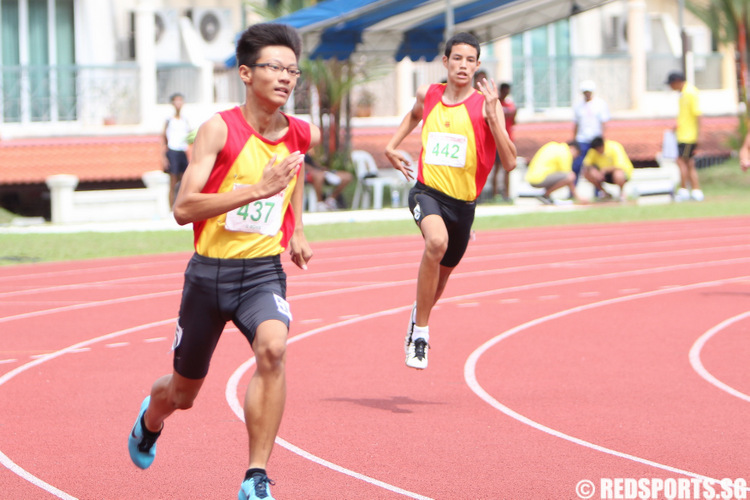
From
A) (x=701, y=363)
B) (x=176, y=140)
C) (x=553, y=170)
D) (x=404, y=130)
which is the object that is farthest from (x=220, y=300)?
(x=553, y=170)

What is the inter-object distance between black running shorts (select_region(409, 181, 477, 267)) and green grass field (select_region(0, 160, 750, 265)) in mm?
7360

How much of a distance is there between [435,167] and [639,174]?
48.3ft

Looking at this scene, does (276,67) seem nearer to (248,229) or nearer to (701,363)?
(248,229)

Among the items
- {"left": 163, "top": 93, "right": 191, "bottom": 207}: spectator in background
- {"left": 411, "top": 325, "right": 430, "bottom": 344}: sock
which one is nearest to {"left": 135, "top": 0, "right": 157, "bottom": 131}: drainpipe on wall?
{"left": 163, "top": 93, "right": 191, "bottom": 207}: spectator in background

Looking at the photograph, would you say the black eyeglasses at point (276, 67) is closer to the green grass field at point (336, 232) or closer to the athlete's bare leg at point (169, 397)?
the athlete's bare leg at point (169, 397)

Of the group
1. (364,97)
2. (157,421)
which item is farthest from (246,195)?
(364,97)

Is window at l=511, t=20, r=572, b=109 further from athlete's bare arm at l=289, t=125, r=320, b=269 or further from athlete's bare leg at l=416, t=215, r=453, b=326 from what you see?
athlete's bare arm at l=289, t=125, r=320, b=269

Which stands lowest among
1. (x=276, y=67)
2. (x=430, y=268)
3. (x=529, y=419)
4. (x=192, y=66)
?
(x=529, y=419)

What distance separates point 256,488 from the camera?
4.25 meters

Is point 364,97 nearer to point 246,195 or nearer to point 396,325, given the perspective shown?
point 396,325

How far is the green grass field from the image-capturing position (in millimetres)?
14406

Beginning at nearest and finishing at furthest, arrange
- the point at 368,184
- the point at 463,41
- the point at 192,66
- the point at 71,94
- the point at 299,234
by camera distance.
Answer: the point at 299,234 → the point at 463,41 → the point at 368,184 → the point at 71,94 → the point at 192,66

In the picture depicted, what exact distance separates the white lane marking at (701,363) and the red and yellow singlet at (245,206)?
3090mm

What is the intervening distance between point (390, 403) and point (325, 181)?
13.6 meters
